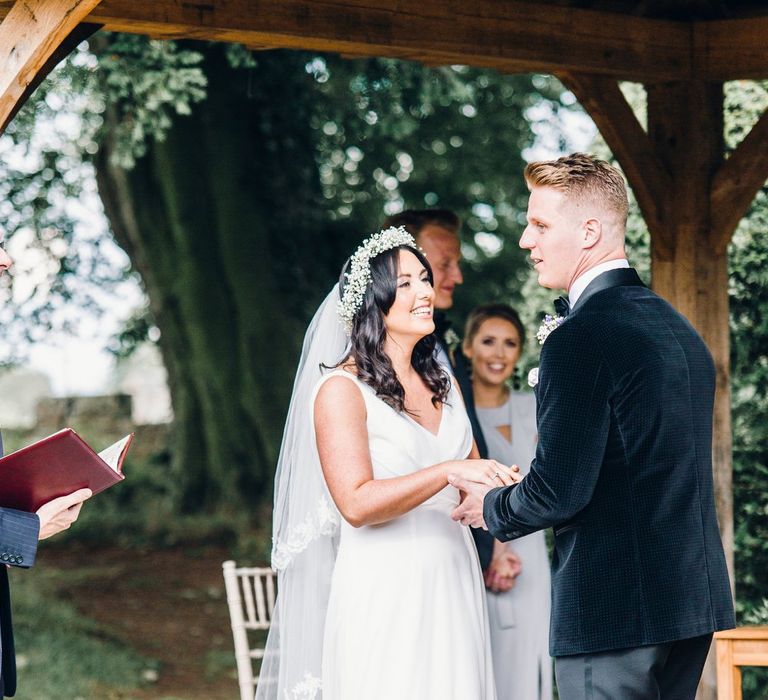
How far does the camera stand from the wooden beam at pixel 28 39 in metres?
3.44

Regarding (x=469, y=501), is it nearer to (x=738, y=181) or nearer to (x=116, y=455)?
(x=116, y=455)

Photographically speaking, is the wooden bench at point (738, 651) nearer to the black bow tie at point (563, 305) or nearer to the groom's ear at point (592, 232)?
the black bow tie at point (563, 305)

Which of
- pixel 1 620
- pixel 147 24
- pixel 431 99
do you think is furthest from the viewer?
pixel 431 99

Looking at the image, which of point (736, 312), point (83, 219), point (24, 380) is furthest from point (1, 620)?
point (24, 380)

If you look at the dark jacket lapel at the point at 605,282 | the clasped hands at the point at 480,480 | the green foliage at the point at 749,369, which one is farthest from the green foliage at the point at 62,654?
the dark jacket lapel at the point at 605,282

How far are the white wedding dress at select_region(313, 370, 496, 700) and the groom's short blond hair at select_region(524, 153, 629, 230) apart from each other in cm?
100

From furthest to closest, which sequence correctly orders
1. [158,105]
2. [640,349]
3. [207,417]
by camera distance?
[207,417] → [158,105] → [640,349]

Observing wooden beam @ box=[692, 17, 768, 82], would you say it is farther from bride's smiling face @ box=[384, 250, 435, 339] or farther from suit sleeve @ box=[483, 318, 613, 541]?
suit sleeve @ box=[483, 318, 613, 541]

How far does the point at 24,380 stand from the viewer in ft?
130

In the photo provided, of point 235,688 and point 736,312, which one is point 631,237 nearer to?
point 736,312

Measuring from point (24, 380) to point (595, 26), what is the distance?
36.5m

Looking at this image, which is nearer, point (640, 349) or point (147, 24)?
point (640, 349)

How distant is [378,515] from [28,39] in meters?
1.63

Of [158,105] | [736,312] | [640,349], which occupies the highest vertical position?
[158,105]
